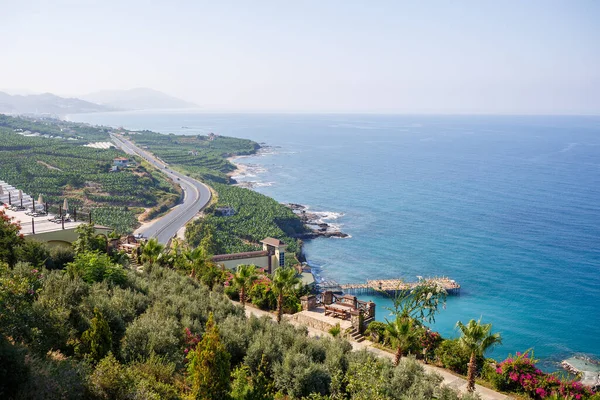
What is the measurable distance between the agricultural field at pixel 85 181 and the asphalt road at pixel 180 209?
7.72 feet

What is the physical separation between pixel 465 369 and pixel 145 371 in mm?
10596

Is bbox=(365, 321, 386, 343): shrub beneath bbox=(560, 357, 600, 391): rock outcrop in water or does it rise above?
Result: above

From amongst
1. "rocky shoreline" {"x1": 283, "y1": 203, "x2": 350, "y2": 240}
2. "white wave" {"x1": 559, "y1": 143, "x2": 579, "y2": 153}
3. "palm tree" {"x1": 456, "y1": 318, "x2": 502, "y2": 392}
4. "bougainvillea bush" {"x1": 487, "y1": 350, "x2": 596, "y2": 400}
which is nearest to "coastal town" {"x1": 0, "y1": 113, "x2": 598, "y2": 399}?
"bougainvillea bush" {"x1": 487, "y1": 350, "x2": 596, "y2": 400}

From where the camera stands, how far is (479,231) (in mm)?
66938

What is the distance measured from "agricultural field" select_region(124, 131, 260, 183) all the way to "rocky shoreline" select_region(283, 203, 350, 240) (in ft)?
90.5

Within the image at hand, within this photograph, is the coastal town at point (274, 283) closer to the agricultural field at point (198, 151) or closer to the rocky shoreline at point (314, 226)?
the rocky shoreline at point (314, 226)

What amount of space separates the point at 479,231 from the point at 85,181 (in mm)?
59238

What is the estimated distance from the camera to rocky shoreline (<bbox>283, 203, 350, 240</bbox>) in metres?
65.4

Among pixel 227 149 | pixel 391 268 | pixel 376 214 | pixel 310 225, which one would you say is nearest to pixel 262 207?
pixel 310 225

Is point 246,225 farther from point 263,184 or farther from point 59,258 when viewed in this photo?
point 59,258

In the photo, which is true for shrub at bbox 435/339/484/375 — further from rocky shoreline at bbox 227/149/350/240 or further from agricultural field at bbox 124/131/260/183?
agricultural field at bbox 124/131/260/183

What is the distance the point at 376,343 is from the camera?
1803 cm

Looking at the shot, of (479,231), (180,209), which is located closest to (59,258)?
(180,209)

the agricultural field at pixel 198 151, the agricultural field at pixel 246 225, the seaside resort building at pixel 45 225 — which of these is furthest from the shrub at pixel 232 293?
the agricultural field at pixel 198 151
